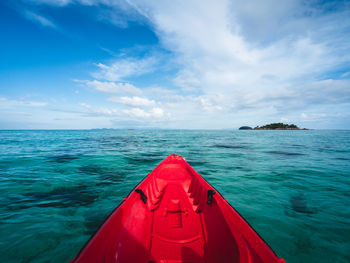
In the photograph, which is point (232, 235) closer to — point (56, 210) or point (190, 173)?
point (190, 173)

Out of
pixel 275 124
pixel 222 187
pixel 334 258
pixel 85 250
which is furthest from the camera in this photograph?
pixel 275 124

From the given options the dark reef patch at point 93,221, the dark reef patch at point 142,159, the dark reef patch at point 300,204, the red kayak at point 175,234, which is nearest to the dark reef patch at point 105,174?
the dark reef patch at point 142,159

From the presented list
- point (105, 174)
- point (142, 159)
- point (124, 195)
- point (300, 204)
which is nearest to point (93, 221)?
point (124, 195)

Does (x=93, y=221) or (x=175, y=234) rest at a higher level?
(x=175, y=234)

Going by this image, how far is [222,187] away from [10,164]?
14.0m

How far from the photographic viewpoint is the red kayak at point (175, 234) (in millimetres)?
1875

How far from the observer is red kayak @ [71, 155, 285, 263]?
1.88m

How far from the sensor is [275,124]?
11881 cm

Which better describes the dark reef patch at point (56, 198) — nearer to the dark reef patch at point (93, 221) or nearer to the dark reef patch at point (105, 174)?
the dark reef patch at point (93, 221)

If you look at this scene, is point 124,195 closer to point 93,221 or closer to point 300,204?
point 93,221

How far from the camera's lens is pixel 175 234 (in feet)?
10.0

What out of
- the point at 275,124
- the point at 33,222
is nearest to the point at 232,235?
the point at 33,222

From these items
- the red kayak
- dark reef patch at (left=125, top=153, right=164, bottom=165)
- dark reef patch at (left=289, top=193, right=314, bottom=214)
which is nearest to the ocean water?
dark reef patch at (left=289, top=193, right=314, bottom=214)

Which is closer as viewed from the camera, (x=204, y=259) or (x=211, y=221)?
(x=204, y=259)
